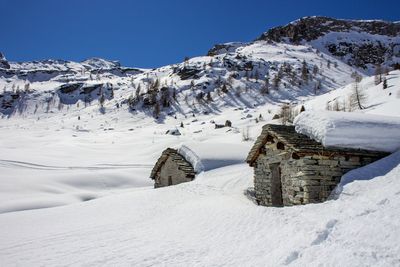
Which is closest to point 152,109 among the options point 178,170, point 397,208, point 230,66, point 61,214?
point 230,66

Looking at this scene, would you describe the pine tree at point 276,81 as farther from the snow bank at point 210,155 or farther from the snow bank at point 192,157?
the snow bank at point 192,157

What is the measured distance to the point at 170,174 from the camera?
771 inches

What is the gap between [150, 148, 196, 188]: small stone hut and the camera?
18439 millimetres

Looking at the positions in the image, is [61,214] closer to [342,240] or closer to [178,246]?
[178,246]

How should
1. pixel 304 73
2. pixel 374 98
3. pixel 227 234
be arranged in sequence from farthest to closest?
1. pixel 304 73
2. pixel 374 98
3. pixel 227 234

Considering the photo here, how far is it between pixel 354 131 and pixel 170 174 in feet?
36.7

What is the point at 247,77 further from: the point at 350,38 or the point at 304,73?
the point at 350,38

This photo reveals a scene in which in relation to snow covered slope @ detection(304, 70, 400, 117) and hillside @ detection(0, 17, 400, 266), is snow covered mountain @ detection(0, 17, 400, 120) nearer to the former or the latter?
hillside @ detection(0, 17, 400, 266)

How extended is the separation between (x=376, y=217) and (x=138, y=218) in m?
7.07

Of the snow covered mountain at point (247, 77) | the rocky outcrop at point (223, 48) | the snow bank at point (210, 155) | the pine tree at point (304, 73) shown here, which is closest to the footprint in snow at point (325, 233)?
the snow bank at point (210, 155)

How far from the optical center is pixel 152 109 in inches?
2363

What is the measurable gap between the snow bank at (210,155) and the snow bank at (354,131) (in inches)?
325

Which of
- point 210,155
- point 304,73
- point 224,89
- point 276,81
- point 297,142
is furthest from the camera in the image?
point 304,73

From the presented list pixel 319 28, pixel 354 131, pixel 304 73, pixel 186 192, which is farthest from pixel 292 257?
pixel 319 28
